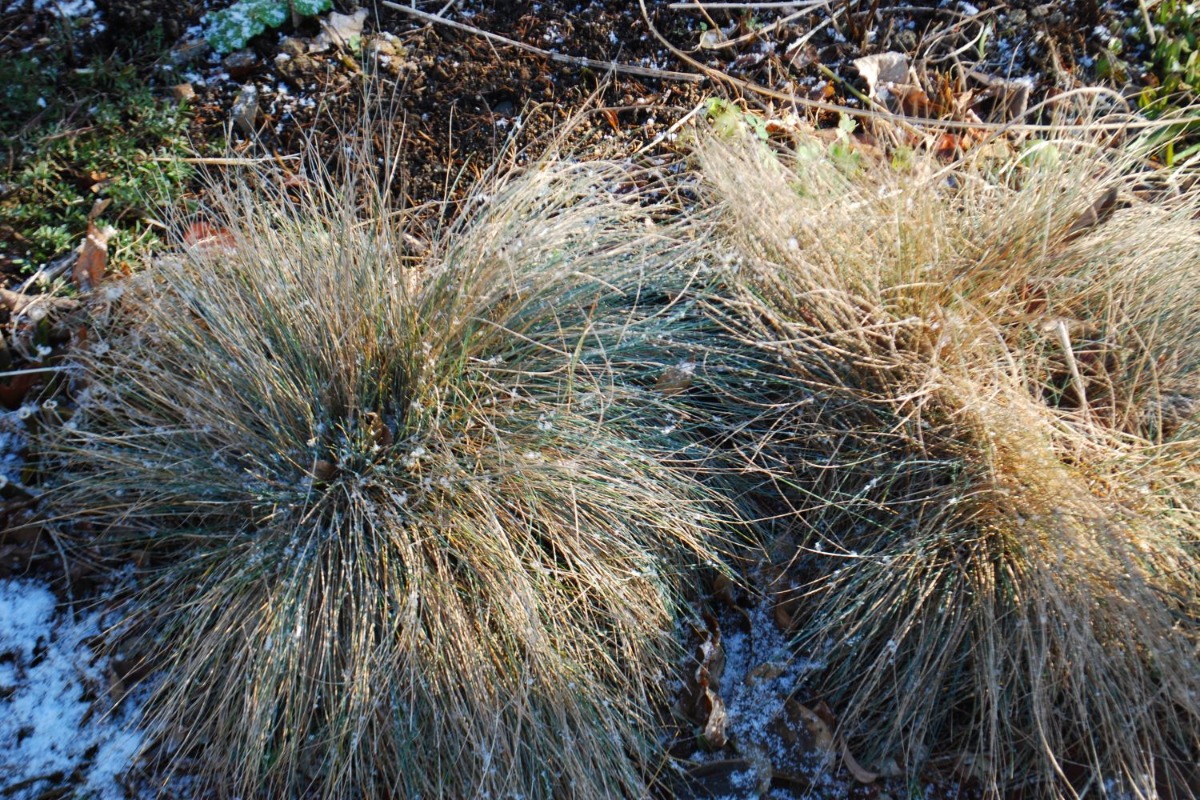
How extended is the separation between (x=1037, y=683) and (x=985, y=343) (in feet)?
2.52

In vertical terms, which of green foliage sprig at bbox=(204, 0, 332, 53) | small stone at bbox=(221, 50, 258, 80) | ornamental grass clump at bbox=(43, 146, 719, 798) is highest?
green foliage sprig at bbox=(204, 0, 332, 53)

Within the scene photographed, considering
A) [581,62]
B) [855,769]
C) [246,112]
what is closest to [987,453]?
[855,769]

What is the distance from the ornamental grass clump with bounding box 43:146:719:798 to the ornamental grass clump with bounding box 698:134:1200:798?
0.33 metres

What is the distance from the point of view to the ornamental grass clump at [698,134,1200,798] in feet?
6.11

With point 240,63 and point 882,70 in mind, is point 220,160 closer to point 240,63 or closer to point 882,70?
point 240,63

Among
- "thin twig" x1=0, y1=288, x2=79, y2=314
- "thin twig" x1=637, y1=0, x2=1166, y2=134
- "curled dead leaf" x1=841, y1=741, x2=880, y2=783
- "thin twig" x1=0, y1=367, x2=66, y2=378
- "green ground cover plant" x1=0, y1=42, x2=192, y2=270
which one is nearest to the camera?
"curled dead leaf" x1=841, y1=741, x2=880, y2=783

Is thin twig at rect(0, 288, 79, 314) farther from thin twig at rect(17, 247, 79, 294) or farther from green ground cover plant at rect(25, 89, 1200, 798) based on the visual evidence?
green ground cover plant at rect(25, 89, 1200, 798)

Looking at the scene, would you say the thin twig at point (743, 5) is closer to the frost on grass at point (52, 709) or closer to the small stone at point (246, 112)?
the small stone at point (246, 112)

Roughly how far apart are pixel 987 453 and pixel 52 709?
209cm

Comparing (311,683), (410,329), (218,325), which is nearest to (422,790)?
(311,683)

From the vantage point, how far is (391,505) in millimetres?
1987

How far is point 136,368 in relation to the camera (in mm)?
2238

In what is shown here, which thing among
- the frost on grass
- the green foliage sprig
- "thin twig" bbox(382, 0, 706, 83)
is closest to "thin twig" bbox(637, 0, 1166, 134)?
"thin twig" bbox(382, 0, 706, 83)

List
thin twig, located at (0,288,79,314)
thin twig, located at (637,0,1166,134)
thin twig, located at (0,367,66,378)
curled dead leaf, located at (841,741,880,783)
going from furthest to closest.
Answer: thin twig, located at (637,0,1166,134), thin twig, located at (0,288,79,314), thin twig, located at (0,367,66,378), curled dead leaf, located at (841,741,880,783)
